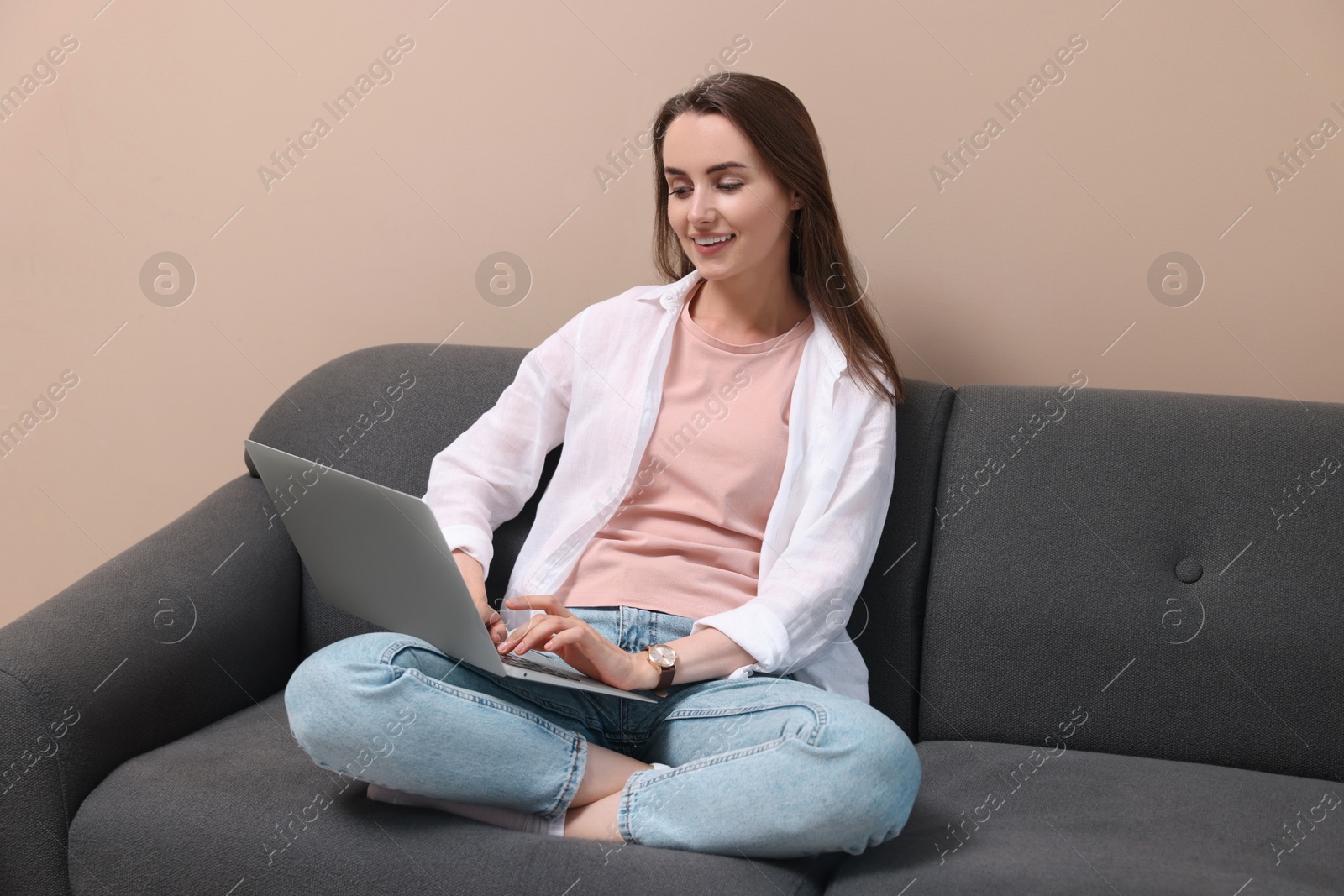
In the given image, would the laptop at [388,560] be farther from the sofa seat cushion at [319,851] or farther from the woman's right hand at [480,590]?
the sofa seat cushion at [319,851]

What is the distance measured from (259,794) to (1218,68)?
1.67 m

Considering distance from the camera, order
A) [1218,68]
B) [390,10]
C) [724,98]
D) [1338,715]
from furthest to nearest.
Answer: [390,10] < [1218,68] < [724,98] < [1338,715]

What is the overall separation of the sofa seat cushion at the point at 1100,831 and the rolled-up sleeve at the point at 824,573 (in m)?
0.23

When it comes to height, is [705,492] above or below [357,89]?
below

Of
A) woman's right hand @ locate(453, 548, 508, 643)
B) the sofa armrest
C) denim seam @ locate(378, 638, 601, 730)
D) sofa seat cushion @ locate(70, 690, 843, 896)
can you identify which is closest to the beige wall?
the sofa armrest

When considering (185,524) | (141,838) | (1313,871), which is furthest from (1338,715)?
(185,524)

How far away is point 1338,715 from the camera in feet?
4.58

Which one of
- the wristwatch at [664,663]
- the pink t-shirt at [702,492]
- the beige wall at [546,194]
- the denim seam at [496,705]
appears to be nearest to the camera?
the denim seam at [496,705]

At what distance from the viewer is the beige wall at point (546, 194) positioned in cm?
170

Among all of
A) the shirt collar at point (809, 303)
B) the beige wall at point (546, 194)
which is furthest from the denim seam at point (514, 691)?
the beige wall at point (546, 194)

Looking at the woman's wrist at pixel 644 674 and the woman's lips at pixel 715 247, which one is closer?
the woman's wrist at pixel 644 674

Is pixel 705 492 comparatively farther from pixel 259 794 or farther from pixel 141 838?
pixel 141 838

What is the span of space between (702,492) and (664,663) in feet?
0.96

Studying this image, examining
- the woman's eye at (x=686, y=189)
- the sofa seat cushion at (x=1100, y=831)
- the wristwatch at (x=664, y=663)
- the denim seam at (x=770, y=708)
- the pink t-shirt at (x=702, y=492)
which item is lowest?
the sofa seat cushion at (x=1100, y=831)
